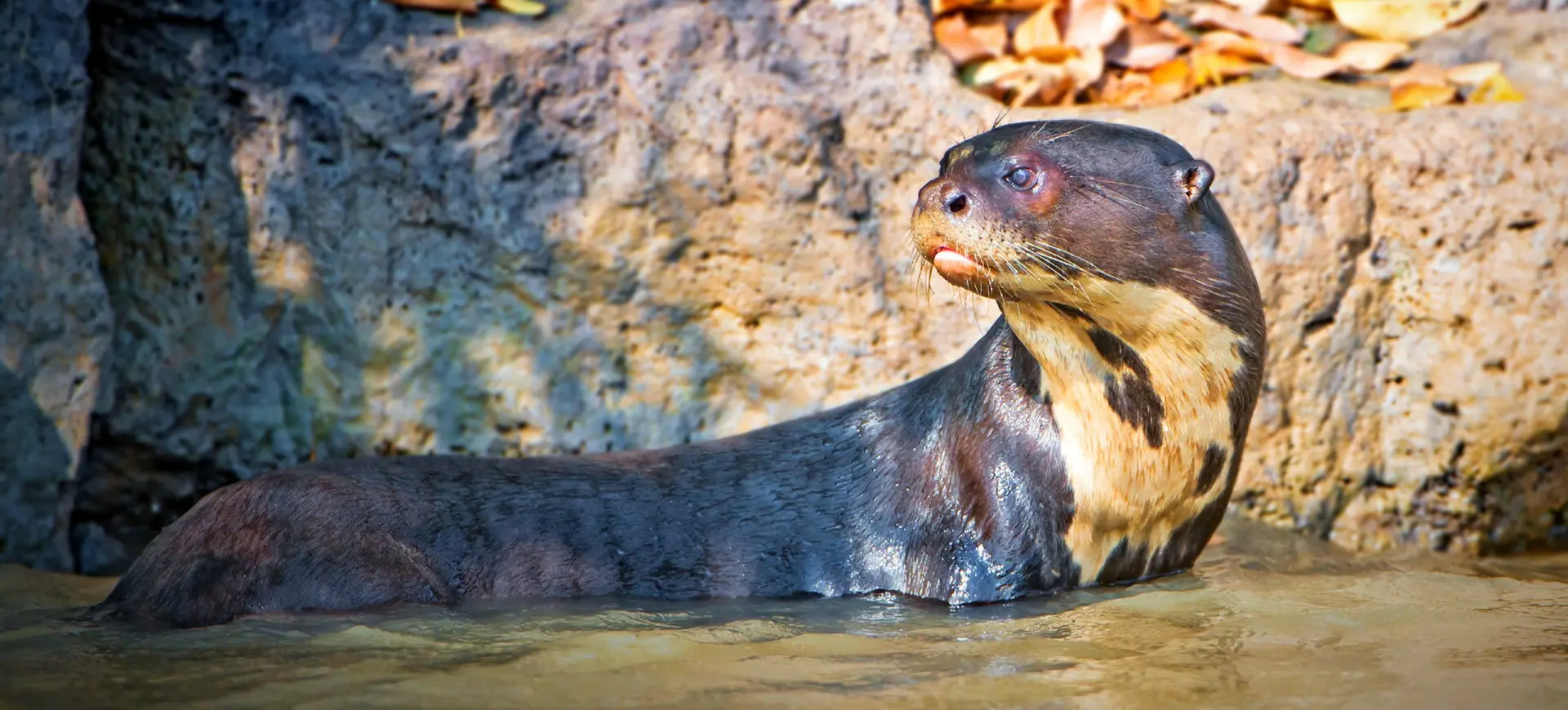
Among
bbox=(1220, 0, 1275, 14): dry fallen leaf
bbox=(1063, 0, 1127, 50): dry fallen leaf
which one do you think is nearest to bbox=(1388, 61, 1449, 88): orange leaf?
bbox=(1220, 0, 1275, 14): dry fallen leaf

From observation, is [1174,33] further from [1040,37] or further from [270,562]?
[270,562]

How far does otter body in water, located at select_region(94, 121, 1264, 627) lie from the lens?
409 cm

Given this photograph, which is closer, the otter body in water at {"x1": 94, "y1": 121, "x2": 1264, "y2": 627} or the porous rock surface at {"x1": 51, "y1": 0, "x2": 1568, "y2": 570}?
the otter body in water at {"x1": 94, "y1": 121, "x2": 1264, "y2": 627}

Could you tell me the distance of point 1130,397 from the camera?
4.23m

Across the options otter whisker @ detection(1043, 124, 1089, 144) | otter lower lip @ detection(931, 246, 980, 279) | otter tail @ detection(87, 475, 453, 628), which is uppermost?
otter whisker @ detection(1043, 124, 1089, 144)

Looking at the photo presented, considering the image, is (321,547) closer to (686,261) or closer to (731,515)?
(731,515)

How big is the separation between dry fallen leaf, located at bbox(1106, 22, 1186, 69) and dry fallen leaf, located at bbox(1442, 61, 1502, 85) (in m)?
1.06

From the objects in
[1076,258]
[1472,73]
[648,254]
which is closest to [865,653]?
[1076,258]

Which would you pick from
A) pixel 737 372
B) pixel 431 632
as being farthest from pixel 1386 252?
pixel 431 632

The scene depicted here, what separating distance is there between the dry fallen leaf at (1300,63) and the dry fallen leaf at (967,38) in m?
1.11

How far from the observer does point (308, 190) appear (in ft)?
18.0

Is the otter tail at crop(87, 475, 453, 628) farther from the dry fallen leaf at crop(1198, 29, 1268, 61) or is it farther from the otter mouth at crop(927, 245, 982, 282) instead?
the dry fallen leaf at crop(1198, 29, 1268, 61)

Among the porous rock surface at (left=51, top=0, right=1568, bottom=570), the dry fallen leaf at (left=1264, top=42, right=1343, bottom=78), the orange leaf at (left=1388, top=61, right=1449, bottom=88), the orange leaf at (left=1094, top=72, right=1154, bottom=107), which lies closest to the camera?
the porous rock surface at (left=51, top=0, right=1568, bottom=570)

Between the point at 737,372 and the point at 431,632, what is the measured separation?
2.12m
